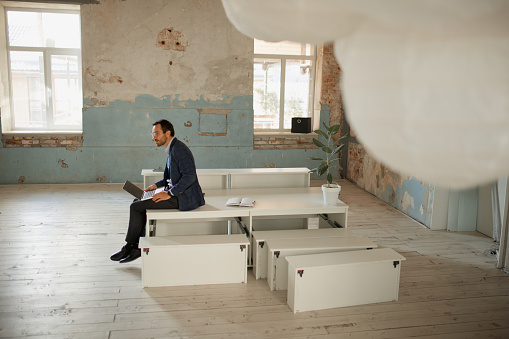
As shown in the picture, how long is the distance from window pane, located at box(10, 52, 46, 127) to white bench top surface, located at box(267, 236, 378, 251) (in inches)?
240

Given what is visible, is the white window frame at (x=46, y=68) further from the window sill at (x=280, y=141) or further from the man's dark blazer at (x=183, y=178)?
the man's dark blazer at (x=183, y=178)

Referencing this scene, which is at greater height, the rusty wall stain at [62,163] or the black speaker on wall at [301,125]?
the black speaker on wall at [301,125]

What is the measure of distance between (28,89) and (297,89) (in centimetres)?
484

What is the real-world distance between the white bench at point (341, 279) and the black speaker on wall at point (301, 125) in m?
5.07

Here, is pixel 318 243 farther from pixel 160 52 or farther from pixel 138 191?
pixel 160 52

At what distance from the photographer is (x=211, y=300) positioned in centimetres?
349

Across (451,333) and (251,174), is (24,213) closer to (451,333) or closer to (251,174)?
(251,174)

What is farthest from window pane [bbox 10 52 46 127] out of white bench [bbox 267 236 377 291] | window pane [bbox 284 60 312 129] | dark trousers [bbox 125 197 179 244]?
white bench [bbox 267 236 377 291]

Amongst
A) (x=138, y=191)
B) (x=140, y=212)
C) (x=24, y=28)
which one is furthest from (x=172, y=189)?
(x=24, y=28)

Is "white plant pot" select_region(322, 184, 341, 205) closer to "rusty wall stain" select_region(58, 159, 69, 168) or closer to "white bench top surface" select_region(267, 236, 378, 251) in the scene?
"white bench top surface" select_region(267, 236, 378, 251)

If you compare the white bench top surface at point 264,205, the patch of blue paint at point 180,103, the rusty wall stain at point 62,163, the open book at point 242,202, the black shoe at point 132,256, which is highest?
the patch of blue paint at point 180,103

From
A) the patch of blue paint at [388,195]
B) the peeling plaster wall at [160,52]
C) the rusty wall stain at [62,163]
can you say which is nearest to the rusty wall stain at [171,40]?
the peeling plaster wall at [160,52]

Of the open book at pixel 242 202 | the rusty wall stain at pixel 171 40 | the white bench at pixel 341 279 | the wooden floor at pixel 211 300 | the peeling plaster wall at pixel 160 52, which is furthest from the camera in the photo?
the rusty wall stain at pixel 171 40

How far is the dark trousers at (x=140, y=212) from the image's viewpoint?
13.0 ft
